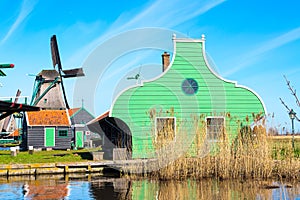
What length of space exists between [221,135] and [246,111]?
514 cm

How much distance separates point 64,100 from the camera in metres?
36.5

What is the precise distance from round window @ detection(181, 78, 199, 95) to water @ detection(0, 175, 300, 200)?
5640mm

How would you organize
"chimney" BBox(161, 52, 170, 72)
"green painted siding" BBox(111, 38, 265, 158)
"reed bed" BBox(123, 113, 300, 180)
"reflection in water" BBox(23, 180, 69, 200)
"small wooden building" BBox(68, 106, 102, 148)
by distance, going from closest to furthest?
"reflection in water" BBox(23, 180, 69, 200) < "reed bed" BBox(123, 113, 300, 180) < "green painted siding" BBox(111, 38, 265, 158) < "chimney" BBox(161, 52, 170, 72) < "small wooden building" BBox(68, 106, 102, 148)

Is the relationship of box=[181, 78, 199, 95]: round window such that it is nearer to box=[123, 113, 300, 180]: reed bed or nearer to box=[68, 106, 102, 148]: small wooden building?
box=[123, 113, 300, 180]: reed bed

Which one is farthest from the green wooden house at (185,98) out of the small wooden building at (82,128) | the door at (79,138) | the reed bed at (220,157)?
the small wooden building at (82,128)

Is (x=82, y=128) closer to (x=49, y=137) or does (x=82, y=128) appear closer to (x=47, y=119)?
(x=47, y=119)

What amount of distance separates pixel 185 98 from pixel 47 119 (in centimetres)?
1330

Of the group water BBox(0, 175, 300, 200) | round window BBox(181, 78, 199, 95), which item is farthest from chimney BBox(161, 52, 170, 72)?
water BBox(0, 175, 300, 200)

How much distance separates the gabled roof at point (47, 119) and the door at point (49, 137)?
0.46 metres

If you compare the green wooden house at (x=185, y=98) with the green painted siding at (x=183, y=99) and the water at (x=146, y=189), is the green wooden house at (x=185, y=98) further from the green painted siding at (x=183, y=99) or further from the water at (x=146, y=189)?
the water at (x=146, y=189)

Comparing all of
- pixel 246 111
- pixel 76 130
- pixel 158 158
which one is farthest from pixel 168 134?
pixel 76 130

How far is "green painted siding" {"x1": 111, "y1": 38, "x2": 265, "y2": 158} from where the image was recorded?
53.8 feet

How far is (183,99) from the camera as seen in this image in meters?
17.1

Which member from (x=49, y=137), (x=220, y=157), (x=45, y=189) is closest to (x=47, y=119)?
(x=49, y=137)
